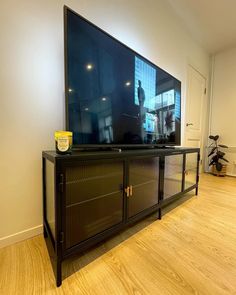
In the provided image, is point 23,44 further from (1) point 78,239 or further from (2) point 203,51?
(2) point 203,51

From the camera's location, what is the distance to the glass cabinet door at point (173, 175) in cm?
164

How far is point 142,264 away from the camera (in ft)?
3.22

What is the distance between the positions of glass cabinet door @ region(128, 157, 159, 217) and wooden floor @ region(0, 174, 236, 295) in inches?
8.5

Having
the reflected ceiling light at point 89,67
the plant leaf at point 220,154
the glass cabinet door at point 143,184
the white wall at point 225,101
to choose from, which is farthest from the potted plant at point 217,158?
the reflected ceiling light at point 89,67

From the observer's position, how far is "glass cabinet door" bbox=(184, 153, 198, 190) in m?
2.03

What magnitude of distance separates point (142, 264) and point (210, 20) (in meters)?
3.54

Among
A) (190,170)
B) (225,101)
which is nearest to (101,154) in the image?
(190,170)

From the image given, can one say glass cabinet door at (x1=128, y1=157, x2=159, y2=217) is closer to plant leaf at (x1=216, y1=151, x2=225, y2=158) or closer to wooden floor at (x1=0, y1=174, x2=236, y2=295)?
wooden floor at (x1=0, y1=174, x2=236, y2=295)

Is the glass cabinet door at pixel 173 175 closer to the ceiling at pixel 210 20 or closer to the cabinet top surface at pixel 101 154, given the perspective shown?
the cabinet top surface at pixel 101 154

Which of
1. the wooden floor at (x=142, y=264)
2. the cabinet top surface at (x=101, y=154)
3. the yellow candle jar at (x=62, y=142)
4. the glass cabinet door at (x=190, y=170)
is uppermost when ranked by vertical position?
the yellow candle jar at (x=62, y=142)

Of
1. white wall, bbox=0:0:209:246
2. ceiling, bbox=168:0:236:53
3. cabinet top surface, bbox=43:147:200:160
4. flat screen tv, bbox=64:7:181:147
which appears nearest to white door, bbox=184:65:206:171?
ceiling, bbox=168:0:236:53

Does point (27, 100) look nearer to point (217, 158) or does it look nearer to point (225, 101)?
point (217, 158)

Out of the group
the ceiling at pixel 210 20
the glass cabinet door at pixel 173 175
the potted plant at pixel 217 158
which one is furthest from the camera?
the potted plant at pixel 217 158

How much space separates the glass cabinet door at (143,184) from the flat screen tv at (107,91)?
234 mm
